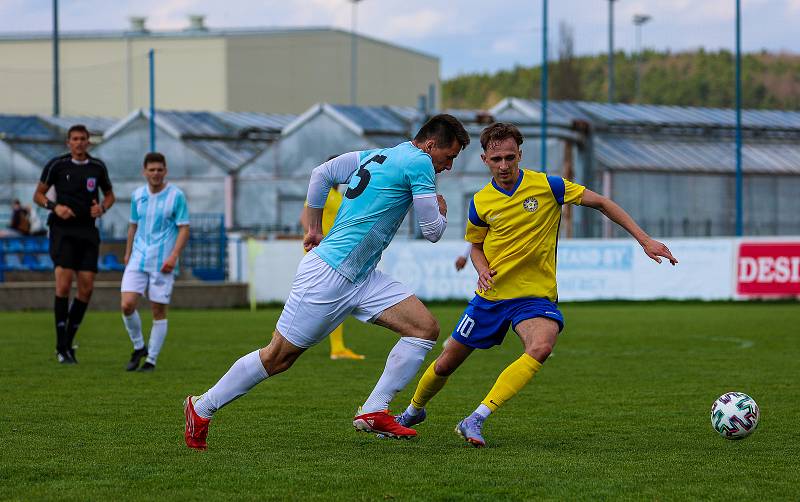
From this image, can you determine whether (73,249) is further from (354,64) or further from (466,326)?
(354,64)

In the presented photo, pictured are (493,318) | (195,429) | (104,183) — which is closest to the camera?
(195,429)

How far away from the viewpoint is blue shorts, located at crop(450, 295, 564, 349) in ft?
23.9

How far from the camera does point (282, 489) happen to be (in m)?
5.62

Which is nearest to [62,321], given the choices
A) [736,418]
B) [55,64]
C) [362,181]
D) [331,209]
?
[331,209]

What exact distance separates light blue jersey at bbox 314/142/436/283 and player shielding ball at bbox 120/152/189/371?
4838 millimetres

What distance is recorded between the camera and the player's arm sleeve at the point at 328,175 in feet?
22.8

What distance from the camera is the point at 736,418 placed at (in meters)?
7.09

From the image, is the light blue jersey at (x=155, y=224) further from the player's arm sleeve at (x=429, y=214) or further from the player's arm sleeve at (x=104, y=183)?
the player's arm sleeve at (x=429, y=214)

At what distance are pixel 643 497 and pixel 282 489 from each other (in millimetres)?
1537

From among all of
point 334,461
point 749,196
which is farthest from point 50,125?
point 334,461

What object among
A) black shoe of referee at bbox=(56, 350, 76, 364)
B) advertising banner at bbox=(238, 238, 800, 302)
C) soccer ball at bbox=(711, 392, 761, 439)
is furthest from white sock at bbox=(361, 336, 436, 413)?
advertising banner at bbox=(238, 238, 800, 302)

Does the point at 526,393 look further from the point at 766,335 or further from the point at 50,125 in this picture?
the point at 50,125

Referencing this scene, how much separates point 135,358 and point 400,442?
5285 millimetres

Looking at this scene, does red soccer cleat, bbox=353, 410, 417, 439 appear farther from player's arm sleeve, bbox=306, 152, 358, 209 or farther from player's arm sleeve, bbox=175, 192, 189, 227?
player's arm sleeve, bbox=175, 192, 189, 227
